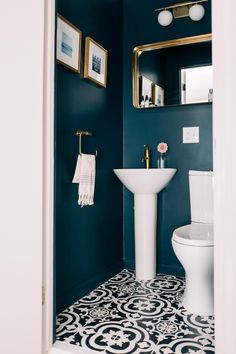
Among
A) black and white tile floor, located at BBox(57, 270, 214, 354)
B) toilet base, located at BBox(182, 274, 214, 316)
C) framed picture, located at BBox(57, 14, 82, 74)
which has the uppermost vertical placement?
framed picture, located at BBox(57, 14, 82, 74)

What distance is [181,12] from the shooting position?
2600 mm

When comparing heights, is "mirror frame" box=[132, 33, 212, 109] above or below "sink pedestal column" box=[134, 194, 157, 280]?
above

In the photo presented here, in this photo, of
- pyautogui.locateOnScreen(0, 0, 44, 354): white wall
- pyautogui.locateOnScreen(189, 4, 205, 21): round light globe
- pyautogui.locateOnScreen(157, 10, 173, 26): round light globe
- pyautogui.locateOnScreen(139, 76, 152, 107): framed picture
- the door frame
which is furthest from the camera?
pyautogui.locateOnScreen(139, 76, 152, 107): framed picture

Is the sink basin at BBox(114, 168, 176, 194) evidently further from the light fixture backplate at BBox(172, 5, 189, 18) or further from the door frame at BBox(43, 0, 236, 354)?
the light fixture backplate at BBox(172, 5, 189, 18)

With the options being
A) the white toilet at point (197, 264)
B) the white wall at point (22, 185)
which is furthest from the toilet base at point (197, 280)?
the white wall at point (22, 185)

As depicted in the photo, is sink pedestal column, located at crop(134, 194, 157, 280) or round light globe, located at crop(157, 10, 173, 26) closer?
sink pedestal column, located at crop(134, 194, 157, 280)

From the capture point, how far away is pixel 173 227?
8.71ft

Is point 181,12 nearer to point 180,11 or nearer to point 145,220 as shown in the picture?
point 180,11

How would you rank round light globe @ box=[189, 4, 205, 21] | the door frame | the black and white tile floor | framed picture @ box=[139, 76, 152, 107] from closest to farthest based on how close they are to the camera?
the door frame < the black and white tile floor < round light globe @ box=[189, 4, 205, 21] < framed picture @ box=[139, 76, 152, 107]

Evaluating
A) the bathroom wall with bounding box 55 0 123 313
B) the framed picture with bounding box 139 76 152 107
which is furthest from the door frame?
the framed picture with bounding box 139 76 152 107

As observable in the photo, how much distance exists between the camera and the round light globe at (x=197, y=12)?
2482mm

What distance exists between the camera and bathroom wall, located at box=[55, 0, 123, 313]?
6.40 feet

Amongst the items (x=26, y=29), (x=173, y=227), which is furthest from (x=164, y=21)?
(x=173, y=227)

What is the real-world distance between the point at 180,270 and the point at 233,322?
5.00ft
